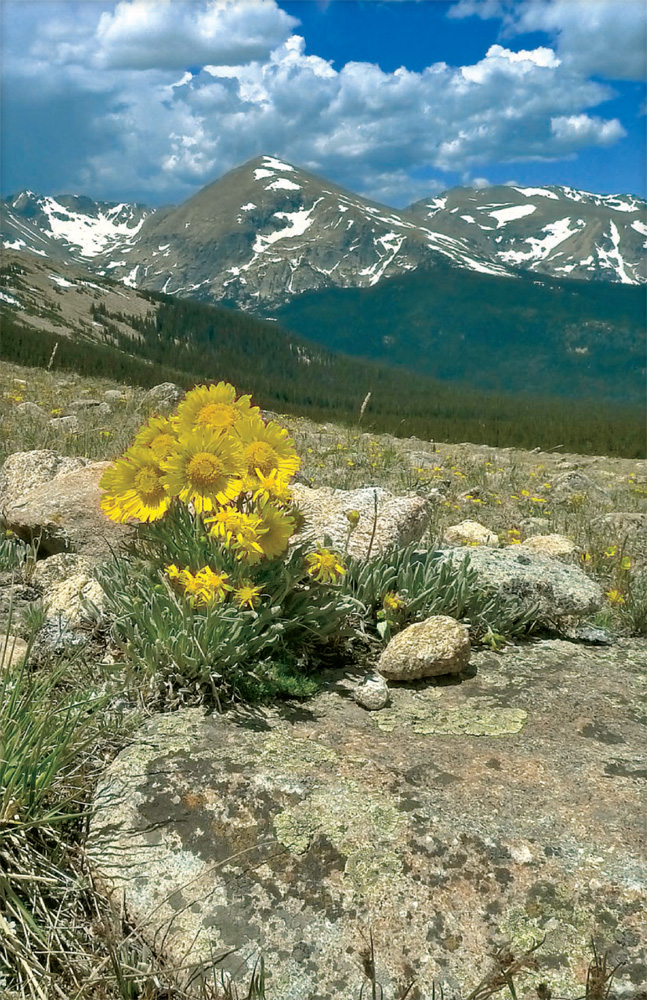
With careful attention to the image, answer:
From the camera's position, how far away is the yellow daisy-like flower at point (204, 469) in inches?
129

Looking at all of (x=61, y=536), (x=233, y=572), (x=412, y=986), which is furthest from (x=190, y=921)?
(x=61, y=536)

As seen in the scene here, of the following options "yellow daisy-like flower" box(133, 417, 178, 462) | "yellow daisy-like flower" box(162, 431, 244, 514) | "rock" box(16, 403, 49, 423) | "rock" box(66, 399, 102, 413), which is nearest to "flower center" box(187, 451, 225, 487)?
"yellow daisy-like flower" box(162, 431, 244, 514)

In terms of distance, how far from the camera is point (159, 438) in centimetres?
340

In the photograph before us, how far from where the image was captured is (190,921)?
2049mm

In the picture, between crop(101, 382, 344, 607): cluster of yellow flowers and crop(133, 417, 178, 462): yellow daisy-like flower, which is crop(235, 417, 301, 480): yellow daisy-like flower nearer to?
crop(101, 382, 344, 607): cluster of yellow flowers

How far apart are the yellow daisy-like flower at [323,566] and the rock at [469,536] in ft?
9.72

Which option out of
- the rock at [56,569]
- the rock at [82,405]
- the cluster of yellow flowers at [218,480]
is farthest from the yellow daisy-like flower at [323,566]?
the rock at [82,405]

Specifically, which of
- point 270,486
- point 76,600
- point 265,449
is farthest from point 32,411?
point 270,486

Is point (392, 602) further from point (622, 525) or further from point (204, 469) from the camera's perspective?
point (622, 525)

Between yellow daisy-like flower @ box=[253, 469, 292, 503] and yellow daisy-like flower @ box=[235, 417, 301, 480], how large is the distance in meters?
0.02

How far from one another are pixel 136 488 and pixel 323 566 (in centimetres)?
98

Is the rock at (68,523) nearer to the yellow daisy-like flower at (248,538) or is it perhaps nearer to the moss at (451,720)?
the yellow daisy-like flower at (248,538)

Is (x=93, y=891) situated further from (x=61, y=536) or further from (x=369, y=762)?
(x=61, y=536)

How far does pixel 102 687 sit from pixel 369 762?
1171 mm
